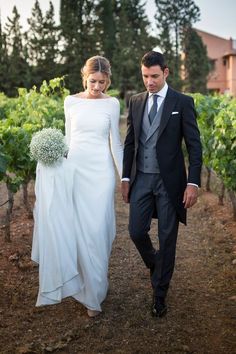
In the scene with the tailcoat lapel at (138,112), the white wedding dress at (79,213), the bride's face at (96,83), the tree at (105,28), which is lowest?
the white wedding dress at (79,213)

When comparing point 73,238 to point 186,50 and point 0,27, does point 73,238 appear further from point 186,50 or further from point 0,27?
point 0,27

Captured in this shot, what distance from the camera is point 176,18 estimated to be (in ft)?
150

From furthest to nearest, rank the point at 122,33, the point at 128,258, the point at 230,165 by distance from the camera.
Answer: the point at 122,33
the point at 230,165
the point at 128,258

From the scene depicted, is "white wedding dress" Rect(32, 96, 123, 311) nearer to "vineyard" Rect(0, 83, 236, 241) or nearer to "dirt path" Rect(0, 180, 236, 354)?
"dirt path" Rect(0, 180, 236, 354)

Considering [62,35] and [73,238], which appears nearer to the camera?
[73,238]

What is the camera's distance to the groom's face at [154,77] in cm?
382

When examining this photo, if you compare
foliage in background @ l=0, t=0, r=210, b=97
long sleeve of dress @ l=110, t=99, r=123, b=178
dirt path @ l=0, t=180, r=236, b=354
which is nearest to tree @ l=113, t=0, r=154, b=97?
foliage in background @ l=0, t=0, r=210, b=97

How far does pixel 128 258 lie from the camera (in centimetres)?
564

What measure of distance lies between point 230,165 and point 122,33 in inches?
1714

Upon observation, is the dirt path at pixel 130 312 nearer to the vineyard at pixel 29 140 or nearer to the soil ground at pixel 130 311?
the soil ground at pixel 130 311

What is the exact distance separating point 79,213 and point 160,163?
83cm

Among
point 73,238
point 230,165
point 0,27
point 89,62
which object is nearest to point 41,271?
point 73,238

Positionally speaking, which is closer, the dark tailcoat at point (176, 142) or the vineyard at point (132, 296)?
the vineyard at point (132, 296)

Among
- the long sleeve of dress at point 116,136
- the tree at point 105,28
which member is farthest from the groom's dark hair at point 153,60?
the tree at point 105,28
